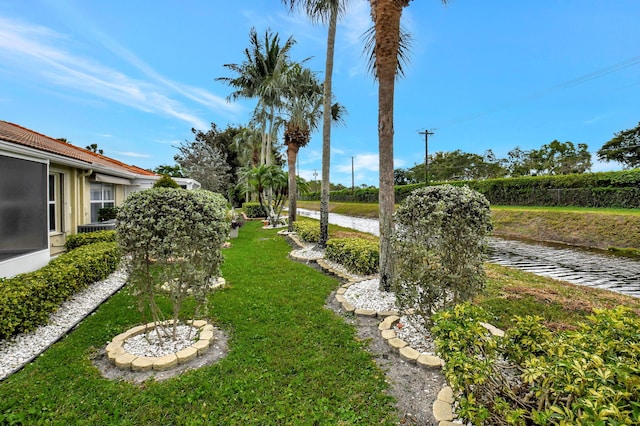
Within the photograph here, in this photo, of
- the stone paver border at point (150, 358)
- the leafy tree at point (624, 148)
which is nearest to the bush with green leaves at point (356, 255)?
the stone paver border at point (150, 358)

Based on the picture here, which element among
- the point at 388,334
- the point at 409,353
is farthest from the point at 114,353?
the point at 409,353

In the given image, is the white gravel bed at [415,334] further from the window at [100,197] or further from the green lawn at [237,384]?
the window at [100,197]

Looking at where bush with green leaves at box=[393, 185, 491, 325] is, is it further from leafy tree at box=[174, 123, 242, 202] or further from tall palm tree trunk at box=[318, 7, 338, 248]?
leafy tree at box=[174, 123, 242, 202]

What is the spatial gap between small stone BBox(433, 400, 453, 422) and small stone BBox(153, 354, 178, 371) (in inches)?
102

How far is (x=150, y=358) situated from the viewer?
10.8 feet

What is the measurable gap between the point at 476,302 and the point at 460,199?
7.93ft

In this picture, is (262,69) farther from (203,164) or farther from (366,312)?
(366,312)

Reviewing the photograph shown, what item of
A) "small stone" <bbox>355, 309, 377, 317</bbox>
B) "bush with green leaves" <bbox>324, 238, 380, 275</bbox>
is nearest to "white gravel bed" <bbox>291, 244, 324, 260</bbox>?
"bush with green leaves" <bbox>324, 238, 380, 275</bbox>

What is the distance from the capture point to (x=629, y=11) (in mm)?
11273

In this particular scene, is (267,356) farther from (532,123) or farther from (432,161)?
(432,161)

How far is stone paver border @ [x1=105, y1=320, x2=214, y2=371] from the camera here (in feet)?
10.4

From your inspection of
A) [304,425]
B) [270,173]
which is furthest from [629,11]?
[304,425]

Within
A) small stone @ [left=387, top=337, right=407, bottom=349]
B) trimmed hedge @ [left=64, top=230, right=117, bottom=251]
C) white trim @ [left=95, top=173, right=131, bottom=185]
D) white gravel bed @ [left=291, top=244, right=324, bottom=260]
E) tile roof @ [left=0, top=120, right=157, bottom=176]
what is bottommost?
small stone @ [left=387, top=337, right=407, bottom=349]

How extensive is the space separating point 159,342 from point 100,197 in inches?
436
